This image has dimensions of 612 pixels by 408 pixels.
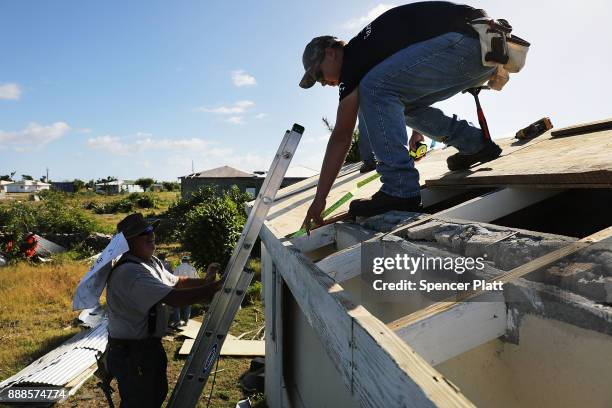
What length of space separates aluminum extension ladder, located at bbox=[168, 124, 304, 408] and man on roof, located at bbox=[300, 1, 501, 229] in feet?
2.34

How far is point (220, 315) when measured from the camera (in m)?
3.49

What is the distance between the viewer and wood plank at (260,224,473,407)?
2.36 ft

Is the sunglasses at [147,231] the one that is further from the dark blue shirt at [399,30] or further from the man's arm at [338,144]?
the dark blue shirt at [399,30]

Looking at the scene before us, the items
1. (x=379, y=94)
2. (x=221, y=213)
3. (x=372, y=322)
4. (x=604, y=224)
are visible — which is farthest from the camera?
(x=221, y=213)

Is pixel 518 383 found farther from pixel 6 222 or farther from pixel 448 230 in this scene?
pixel 6 222

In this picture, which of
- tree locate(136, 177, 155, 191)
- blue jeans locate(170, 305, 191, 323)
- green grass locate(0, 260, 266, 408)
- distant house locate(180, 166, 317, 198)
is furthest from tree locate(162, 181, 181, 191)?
blue jeans locate(170, 305, 191, 323)

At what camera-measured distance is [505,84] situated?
2957mm

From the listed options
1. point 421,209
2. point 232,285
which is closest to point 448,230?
point 421,209

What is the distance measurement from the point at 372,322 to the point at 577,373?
0.50 m

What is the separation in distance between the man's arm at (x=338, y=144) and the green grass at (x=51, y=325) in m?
5.61

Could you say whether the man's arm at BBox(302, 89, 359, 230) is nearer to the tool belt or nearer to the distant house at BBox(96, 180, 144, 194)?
the tool belt

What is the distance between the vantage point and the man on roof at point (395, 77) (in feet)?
8.29

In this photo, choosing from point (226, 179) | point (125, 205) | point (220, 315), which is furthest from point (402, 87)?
point (125, 205)

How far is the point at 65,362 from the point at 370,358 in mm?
9481
